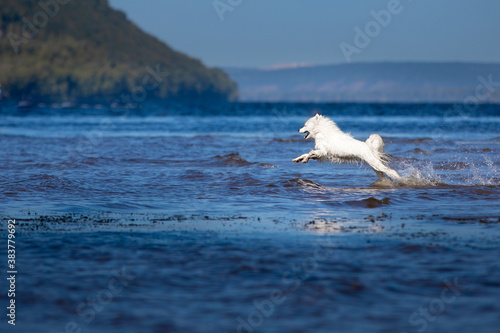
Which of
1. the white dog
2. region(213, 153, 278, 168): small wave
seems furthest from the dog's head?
region(213, 153, 278, 168): small wave

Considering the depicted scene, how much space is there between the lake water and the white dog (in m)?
0.59

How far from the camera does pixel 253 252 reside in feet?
23.6

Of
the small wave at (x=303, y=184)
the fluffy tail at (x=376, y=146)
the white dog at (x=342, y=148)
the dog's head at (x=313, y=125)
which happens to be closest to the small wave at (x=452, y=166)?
the white dog at (x=342, y=148)

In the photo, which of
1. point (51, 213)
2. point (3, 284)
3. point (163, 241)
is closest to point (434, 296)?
Result: point (163, 241)

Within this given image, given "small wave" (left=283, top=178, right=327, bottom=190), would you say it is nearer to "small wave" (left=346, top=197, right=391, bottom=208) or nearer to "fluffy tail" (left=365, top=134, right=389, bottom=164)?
"fluffy tail" (left=365, top=134, right=389, bottom=164)

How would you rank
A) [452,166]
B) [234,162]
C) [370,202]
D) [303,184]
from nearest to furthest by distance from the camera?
[370,202] < [303,184] < [452,166] < [234,162]

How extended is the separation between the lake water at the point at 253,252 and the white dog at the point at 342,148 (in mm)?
589

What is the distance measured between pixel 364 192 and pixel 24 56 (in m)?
189

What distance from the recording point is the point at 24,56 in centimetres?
18500

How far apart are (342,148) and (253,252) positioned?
5736 millimetres

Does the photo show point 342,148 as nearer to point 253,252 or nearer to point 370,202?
point 370,202

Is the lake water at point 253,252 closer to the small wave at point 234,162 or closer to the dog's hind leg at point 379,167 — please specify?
the dog's hind leg at point 379,167

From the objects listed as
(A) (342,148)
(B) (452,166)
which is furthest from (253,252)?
(B) (452,166)

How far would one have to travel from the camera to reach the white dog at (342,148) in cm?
1245
